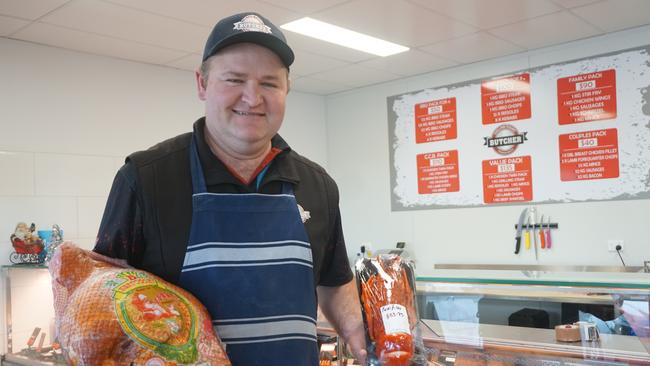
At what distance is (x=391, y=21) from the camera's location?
379 centimetres

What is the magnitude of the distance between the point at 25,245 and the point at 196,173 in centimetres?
286

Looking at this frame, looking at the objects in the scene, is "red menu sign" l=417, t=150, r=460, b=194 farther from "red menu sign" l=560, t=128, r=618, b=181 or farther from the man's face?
the man's face

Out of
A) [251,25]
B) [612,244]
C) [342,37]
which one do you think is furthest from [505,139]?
[251,25]

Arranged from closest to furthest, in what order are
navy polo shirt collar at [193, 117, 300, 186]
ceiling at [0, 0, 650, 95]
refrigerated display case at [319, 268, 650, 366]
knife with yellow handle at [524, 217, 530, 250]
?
navy polo shirt collar at [193, 117, 300, 186]
refrigerated display case at [319, 268, 650, 366]
ceiling at [0, 0, 650, 95]
knife with yellow handle at [524, 217, 530, 250]

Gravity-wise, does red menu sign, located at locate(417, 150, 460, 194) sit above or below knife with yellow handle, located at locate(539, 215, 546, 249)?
above

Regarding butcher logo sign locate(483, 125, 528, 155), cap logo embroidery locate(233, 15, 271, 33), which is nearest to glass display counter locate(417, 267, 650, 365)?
cap logo embroidery locate(233, 15, 271, 33)

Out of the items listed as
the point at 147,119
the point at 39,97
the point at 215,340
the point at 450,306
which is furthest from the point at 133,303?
the point at 147,119

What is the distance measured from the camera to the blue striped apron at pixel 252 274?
1.22 meters

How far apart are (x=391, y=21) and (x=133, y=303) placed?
10.2 ft

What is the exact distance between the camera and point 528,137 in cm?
468

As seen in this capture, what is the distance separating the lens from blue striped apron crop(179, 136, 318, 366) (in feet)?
4.00

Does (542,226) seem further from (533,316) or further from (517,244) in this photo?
(533,316)

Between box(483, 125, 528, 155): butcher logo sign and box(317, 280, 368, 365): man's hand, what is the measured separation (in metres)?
3.52

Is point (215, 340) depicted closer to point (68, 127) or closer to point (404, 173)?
point (68, 127)
